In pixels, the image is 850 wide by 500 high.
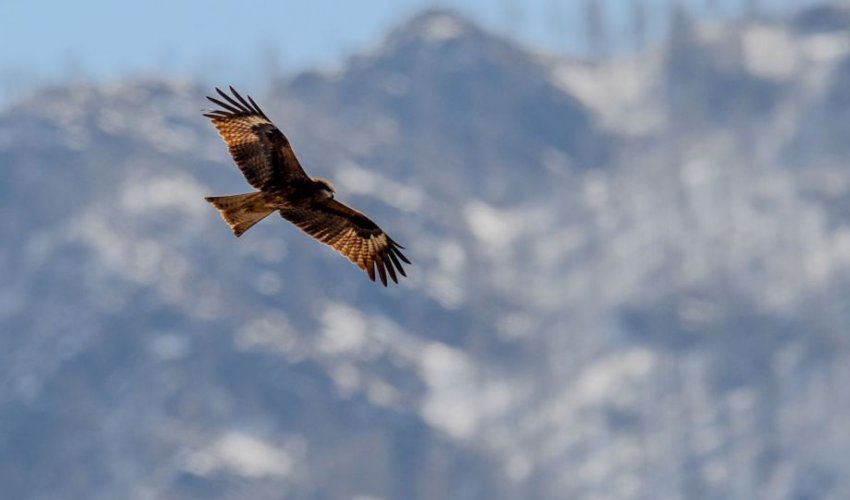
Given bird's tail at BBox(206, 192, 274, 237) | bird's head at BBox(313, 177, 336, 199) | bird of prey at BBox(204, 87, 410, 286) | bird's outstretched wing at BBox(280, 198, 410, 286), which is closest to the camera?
bird's tail at BBox(206, 192, 274, 237)

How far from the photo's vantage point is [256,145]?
1500 inches

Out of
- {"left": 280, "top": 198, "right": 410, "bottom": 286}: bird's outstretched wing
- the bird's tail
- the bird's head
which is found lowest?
the bird's tail

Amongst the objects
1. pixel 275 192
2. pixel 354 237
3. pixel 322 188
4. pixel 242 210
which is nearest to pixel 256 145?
pixel 275 192

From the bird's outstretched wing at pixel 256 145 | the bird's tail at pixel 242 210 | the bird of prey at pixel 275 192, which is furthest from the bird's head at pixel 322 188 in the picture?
the bird's tail at pixel 242 210

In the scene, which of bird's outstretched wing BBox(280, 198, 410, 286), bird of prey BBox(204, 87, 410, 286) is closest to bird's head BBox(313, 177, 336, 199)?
bird of prey BBox(204, 87, 410, 286)

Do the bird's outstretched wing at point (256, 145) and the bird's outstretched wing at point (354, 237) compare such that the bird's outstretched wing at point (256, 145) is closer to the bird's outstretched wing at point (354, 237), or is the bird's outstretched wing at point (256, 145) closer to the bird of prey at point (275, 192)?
the bird of prey at point (275, 192)

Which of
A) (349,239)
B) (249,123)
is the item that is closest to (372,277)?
(349,239)

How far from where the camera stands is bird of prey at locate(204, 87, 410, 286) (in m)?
37.7

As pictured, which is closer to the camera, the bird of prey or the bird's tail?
the bird's tail

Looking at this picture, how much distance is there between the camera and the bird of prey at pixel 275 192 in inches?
1483

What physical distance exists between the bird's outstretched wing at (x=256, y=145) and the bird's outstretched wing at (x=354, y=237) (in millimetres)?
1320

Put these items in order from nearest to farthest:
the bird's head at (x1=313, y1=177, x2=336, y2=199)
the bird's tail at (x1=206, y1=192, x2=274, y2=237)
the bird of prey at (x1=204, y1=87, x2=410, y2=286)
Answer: the bird's tail at (x1=206, y1=192, x2=274, y2=237) → the bird of prey at (x1=204, y1=87, x2=410, y2=286) → the bird's head at (x1=313, y1=177, x2=336, y2=199)

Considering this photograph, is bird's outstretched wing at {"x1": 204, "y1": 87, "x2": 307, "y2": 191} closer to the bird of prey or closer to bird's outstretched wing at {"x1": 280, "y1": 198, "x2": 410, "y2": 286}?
the bird of prey

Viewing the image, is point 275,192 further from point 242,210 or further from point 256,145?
point 256,145
